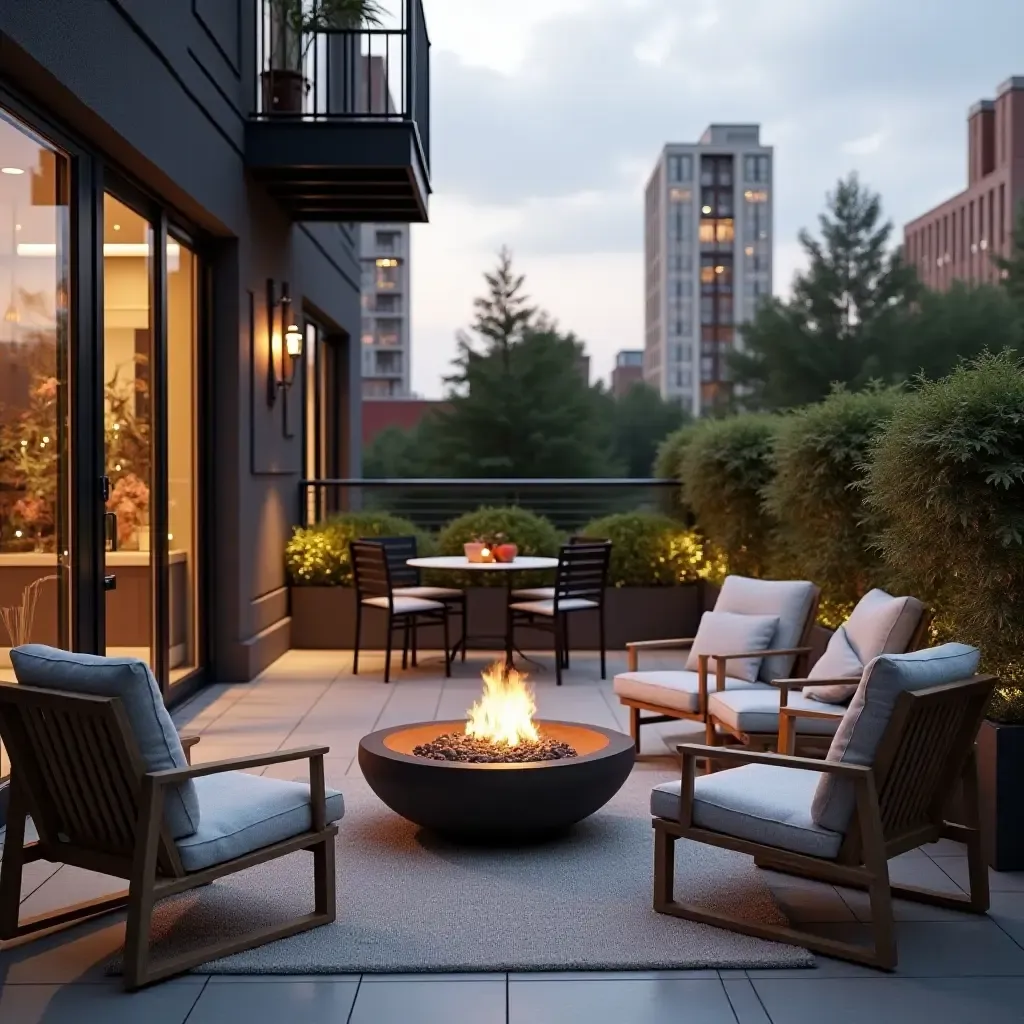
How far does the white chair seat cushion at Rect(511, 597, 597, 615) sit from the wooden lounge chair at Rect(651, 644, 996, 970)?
4.43 m

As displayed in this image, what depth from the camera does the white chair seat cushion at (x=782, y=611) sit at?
19.5 feet

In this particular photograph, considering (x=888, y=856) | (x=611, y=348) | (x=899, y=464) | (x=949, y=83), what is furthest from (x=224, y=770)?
(x=611, y=348)

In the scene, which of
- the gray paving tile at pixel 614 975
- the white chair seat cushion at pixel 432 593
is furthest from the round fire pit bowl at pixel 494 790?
the white chair seat cushion at pixel 432 593

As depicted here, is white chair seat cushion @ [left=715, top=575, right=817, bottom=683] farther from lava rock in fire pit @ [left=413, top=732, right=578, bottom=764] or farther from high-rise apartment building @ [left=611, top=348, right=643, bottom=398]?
high-rise apartment building @ [left=611, top=348, right=643, bottom=398]

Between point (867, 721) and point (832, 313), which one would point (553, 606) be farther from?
point (832, 313)

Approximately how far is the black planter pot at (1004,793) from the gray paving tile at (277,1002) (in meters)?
2.23

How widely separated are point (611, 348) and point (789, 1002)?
74770 millimetres

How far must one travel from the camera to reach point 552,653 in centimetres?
980

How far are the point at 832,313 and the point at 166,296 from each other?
3521 centimetres

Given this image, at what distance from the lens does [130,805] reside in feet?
10.9

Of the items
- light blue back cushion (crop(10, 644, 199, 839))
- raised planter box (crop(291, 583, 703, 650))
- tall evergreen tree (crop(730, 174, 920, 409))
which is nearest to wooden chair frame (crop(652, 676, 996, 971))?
light blue back cushion (crop(10, 644, 199, 839))

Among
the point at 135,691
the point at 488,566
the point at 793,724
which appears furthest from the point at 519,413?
the point at 135,691

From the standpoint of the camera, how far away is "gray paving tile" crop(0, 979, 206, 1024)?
9.93 ft

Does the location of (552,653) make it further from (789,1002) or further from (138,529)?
(789,1002)
